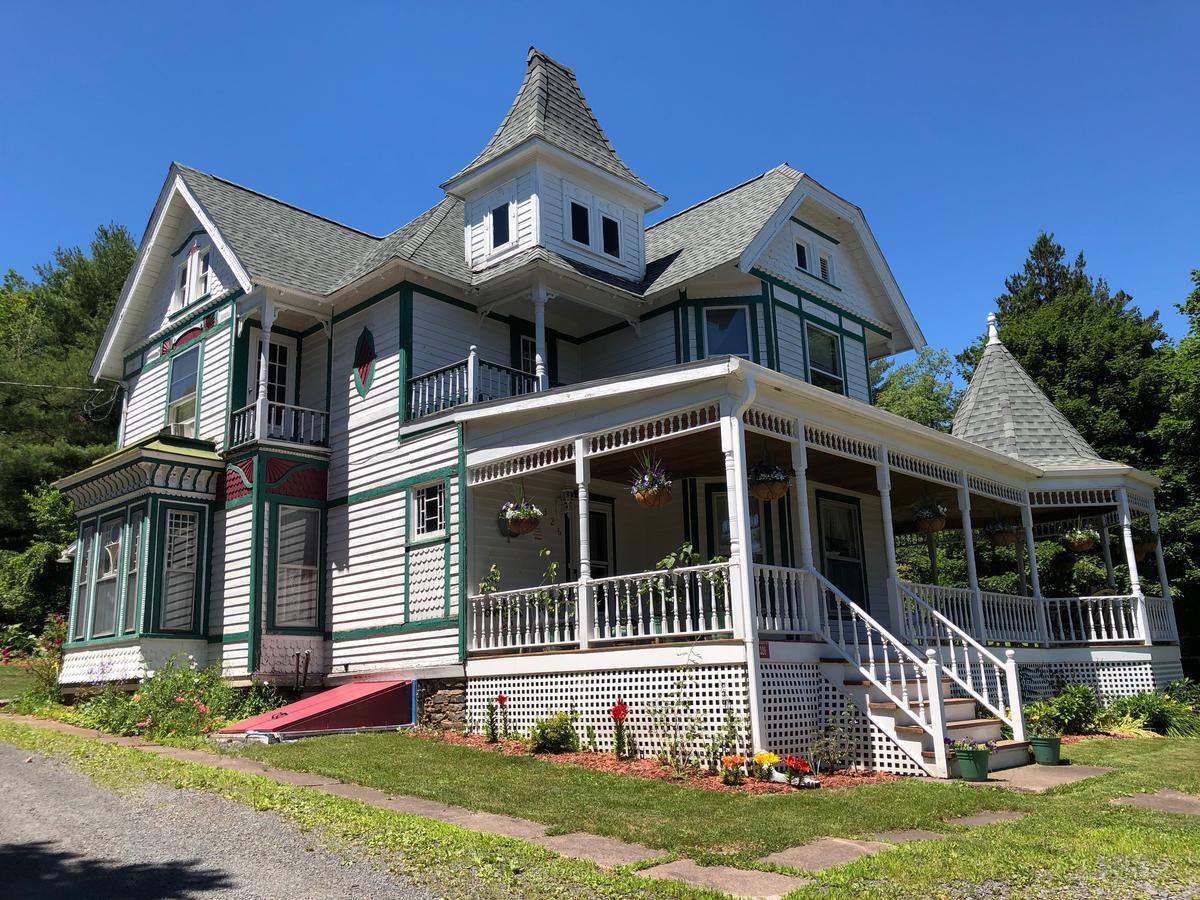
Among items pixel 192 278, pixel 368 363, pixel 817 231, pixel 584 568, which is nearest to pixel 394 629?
pixel 584 568

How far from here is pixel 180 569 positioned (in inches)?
717

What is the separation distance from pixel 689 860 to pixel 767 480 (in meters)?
7.22

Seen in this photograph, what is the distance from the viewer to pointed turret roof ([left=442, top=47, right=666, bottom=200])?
19.5 meters

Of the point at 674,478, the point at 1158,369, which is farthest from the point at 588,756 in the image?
the point at 1158,369

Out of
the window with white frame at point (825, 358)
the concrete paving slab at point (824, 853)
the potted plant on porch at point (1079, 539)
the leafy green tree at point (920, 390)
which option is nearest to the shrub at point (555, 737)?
the concrete paving slab at point (824, 853)

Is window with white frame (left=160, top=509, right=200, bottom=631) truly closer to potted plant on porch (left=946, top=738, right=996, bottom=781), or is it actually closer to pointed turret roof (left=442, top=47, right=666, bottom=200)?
pointed turret roof (left=442, top=47, right=666, bottom=200)

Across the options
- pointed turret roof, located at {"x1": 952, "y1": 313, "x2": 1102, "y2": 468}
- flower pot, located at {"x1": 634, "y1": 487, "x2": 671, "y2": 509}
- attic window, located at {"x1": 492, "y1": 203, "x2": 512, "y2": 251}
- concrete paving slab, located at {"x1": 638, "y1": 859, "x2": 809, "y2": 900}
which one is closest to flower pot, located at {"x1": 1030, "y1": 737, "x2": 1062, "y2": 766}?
flower pot, located at {"x1": 634, "y1": 487, "x2": 671, "y2": 509}

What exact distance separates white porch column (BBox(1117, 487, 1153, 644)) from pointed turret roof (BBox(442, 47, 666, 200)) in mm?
11002

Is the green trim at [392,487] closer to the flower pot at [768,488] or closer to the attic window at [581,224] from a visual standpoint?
the flower pot at [768,488]

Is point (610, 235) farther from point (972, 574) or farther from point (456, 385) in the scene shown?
point (972, 574)

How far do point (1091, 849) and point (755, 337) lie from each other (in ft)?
41.4

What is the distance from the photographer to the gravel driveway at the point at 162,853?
621cm

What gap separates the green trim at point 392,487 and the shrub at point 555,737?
4705mm

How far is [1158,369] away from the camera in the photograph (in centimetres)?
2689
